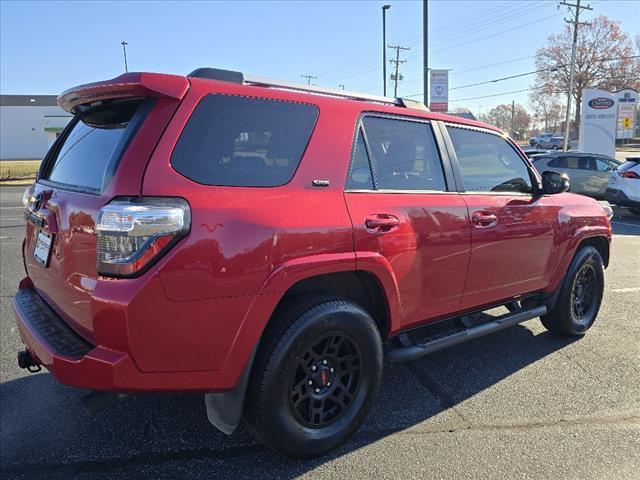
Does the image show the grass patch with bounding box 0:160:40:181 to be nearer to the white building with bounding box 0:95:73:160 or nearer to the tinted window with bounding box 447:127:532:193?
the tinted window with bounding box 447:127:532:193

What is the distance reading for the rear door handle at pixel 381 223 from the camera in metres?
2.81

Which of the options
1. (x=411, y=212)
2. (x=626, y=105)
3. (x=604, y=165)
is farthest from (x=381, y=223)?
(x=626, y=105)

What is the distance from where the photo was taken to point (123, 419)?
10.4 feet

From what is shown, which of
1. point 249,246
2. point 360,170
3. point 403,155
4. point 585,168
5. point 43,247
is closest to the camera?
point 249,246

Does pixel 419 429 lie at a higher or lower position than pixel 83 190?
lower

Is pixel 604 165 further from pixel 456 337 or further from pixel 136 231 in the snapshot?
pixel 136 231

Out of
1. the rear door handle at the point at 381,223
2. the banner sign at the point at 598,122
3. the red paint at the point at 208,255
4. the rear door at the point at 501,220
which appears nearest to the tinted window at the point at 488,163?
the rear door at the point at 501,220

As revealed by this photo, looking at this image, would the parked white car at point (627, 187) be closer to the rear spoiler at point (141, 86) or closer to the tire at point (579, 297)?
the tire at point (579, 297)

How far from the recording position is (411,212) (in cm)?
307

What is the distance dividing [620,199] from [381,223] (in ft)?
43.0

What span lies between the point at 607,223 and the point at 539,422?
2484 mm

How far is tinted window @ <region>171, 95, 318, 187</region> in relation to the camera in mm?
2299

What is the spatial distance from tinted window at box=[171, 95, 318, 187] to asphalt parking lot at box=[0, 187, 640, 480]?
1.55 m

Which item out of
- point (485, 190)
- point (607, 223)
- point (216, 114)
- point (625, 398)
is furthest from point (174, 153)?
point (607, 223)
